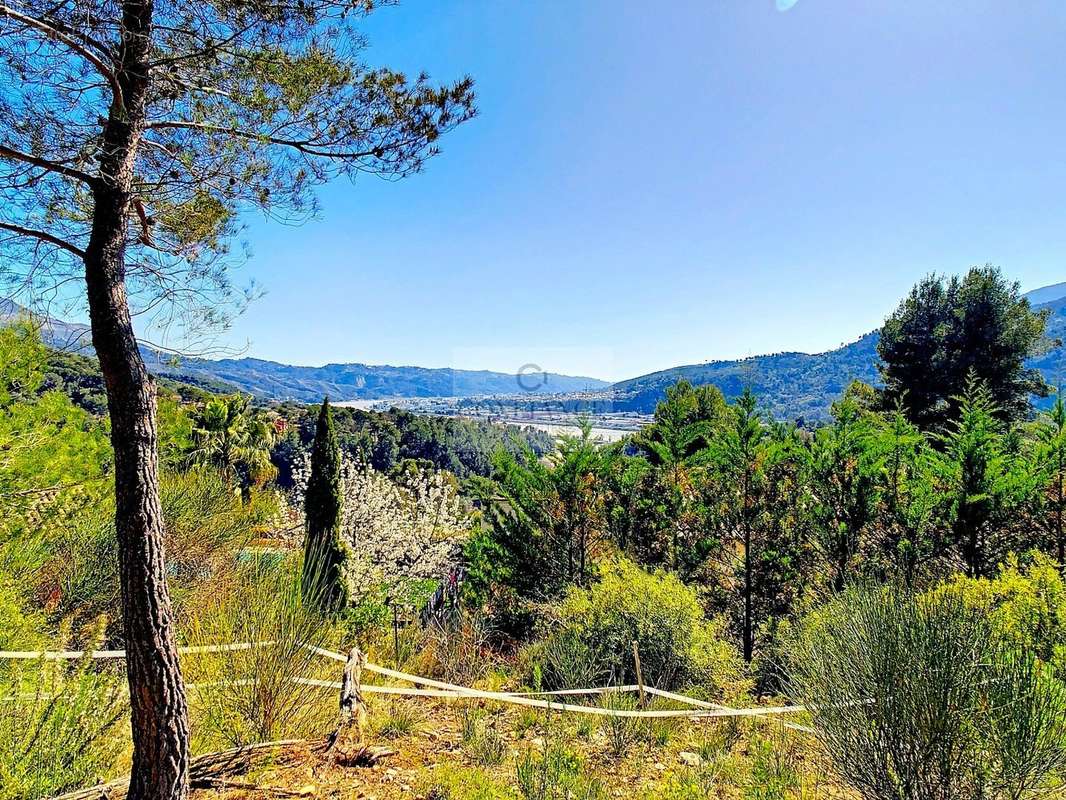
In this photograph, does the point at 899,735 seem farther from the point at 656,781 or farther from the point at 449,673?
the point at 449,673

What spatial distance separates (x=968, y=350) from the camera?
1429 centimetres

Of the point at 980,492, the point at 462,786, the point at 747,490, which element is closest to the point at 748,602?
the point at 747,490

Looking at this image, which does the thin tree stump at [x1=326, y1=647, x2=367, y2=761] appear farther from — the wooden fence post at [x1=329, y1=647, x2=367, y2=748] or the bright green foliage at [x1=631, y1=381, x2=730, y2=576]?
the bright green foliage at [x1=631, y1=381, x2=730, y2=576]

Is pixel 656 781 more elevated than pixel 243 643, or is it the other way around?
pixel 243 643

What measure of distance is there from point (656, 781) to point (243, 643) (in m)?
2.32

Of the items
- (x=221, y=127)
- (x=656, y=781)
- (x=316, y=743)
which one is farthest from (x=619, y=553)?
(x=221, y=127)

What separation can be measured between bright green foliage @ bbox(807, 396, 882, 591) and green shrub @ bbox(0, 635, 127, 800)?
722cm

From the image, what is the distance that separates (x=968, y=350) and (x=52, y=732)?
19.2 metres

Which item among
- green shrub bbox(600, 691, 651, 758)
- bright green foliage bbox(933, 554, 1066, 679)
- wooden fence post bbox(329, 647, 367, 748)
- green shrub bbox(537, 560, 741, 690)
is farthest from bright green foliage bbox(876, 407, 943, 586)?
wooden fence post bbox(329, 647, 367, 748)

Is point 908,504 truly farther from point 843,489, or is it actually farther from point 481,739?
point 481,739

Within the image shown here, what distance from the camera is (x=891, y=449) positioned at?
6480 mm

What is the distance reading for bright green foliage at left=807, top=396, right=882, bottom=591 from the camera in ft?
21.1

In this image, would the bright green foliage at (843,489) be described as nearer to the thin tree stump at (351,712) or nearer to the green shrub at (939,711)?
the green shrub at (939,711)

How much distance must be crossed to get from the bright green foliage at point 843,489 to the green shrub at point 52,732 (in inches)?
284
